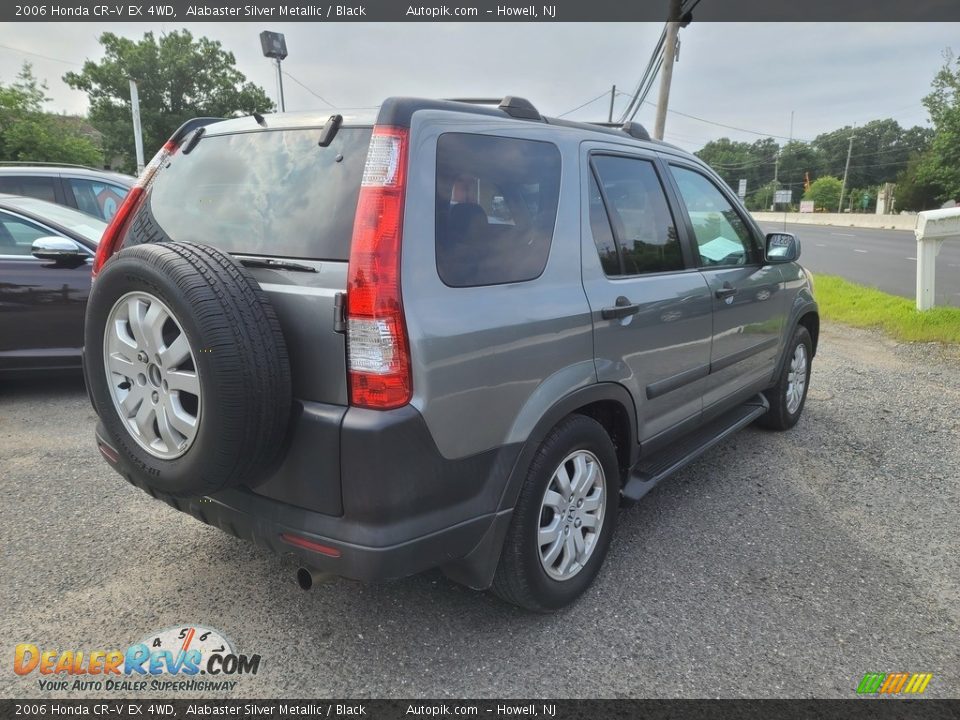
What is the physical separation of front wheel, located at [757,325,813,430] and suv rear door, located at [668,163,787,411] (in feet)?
1.10

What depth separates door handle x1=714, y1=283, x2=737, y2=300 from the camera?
3467 mm

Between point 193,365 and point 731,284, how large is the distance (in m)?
2.84

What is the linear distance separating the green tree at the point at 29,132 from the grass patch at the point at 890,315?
2754 cm

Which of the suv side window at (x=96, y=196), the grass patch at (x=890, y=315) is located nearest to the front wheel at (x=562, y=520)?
the suv side window at (x=96, y=196)

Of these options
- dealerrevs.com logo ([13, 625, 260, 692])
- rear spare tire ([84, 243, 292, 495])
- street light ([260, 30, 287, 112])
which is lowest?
dealerrevs.com logo ([13, 625, 260, 692])

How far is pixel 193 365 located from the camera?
6.49 feet

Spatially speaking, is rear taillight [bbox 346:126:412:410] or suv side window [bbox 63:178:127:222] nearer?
rear taillight [bbox 346:126:412:410]

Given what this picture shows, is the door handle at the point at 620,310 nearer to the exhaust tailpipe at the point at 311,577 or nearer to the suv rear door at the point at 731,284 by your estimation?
the suv rear door at the point at 731,284

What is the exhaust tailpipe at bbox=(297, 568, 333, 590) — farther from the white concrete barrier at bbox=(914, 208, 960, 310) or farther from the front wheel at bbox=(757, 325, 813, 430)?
the white concrete barrier at bbox=(914, 208, 960, 310)

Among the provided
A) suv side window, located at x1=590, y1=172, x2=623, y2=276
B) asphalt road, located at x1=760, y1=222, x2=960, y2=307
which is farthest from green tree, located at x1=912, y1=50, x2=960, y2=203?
suv side window, located at x1=590, y1=172, x2=623, y2=276

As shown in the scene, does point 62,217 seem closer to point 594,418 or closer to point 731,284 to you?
point 594,418

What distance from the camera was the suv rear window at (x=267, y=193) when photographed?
209cm

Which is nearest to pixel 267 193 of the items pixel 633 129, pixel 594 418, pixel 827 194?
pixel 594 418

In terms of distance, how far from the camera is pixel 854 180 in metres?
96.2
